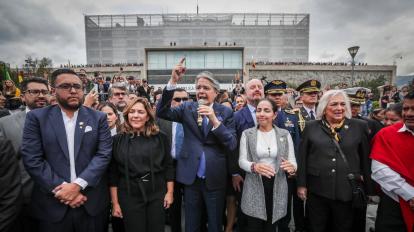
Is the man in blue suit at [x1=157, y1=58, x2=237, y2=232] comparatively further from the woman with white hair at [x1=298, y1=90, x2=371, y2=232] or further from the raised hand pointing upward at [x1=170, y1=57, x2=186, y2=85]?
the woman with white hair at [x1=298, y1=90, x2=371, y2=232]

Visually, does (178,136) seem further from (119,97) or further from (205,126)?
(119,97)

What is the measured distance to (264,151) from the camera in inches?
122

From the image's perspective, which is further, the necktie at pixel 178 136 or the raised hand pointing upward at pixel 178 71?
the necktie at pixel 178 136

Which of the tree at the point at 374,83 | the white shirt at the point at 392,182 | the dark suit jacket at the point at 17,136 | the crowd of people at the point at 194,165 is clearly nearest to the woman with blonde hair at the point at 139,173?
the crowd of people at the point at 194,165

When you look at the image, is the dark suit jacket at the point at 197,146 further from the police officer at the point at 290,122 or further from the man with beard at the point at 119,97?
the man with beard at the point at 119,97

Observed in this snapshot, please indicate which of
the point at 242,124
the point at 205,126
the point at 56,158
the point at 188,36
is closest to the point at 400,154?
the point at 242,124

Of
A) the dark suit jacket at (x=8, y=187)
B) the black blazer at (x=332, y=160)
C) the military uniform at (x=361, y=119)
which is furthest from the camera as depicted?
the military uniform at (x=361, y=119)

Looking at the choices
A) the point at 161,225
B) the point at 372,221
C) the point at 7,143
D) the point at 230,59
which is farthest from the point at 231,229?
the point at 230,59

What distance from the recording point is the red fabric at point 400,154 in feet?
8.54

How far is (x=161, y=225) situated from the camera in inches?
112

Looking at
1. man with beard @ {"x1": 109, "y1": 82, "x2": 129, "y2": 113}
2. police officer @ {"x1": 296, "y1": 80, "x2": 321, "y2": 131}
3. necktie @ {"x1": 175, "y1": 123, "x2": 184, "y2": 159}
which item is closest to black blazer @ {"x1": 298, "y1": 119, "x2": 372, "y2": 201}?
police officer @ {"x1": 296, "y1": 80, "x2": 321, "y2": 131}

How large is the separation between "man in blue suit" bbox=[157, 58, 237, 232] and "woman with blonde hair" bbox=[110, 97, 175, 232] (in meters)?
0.28

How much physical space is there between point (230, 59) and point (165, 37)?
34.5 m

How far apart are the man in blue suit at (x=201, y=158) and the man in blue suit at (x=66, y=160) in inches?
37.0
